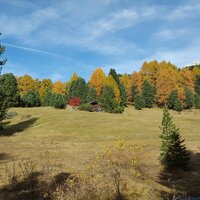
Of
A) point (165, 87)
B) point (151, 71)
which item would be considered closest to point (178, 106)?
point (165, 87)

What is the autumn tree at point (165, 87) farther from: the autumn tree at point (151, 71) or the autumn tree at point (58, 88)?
the autumn tree at point (58, 88)

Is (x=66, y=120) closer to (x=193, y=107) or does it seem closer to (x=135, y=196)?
(x=135, y=196)

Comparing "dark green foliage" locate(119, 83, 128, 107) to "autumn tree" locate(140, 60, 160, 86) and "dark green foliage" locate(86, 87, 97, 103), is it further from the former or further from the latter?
"autumn tree" locate(140, 60, 160, 86)

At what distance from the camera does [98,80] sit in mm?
107938

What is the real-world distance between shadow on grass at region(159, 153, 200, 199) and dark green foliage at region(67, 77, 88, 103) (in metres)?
82.4

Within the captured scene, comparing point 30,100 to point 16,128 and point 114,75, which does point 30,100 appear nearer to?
point 114,75

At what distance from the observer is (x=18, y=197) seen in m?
17.2

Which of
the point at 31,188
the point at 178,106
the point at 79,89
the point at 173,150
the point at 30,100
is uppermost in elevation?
the point at 79,89

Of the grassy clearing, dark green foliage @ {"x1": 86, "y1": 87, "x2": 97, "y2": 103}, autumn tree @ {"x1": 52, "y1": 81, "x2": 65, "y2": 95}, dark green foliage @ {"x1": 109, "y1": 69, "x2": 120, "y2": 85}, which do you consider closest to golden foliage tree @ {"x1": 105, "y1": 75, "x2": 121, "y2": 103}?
dark green foliage @ {"x1": 109, "y1": 69, "x2": 120, "y2": 85}

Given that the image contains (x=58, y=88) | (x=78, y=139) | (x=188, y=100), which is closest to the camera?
(x=78, y=139)

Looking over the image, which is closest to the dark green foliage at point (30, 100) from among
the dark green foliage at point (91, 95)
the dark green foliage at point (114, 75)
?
the dark green foliage at point (91, 95)

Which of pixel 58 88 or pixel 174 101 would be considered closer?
pixel 174 101

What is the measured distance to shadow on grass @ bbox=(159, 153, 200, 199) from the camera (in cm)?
2184

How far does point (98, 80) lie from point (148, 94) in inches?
679
